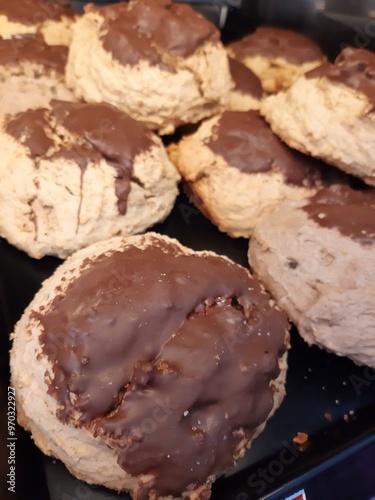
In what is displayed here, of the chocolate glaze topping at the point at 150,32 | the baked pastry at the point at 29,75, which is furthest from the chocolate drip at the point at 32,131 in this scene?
the chocolate glaze topping at the point at 150,32

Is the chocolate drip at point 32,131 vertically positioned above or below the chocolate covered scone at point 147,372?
above

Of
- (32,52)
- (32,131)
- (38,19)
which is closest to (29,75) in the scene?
(32,52)

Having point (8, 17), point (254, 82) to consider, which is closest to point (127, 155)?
point (254, 82)

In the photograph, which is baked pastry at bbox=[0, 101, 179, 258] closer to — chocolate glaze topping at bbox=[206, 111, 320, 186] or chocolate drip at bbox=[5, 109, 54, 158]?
chocolate drip at bbox=[5, 109, 54, 158]

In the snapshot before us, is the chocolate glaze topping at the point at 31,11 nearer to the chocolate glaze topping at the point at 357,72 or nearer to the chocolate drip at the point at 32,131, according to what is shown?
the chocolate drip at the point at 32,131

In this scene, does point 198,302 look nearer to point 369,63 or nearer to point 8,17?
point 369,63

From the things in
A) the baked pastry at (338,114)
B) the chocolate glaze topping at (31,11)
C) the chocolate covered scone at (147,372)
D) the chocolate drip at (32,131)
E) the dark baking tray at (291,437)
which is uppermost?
the baked pastry at (338,114)
